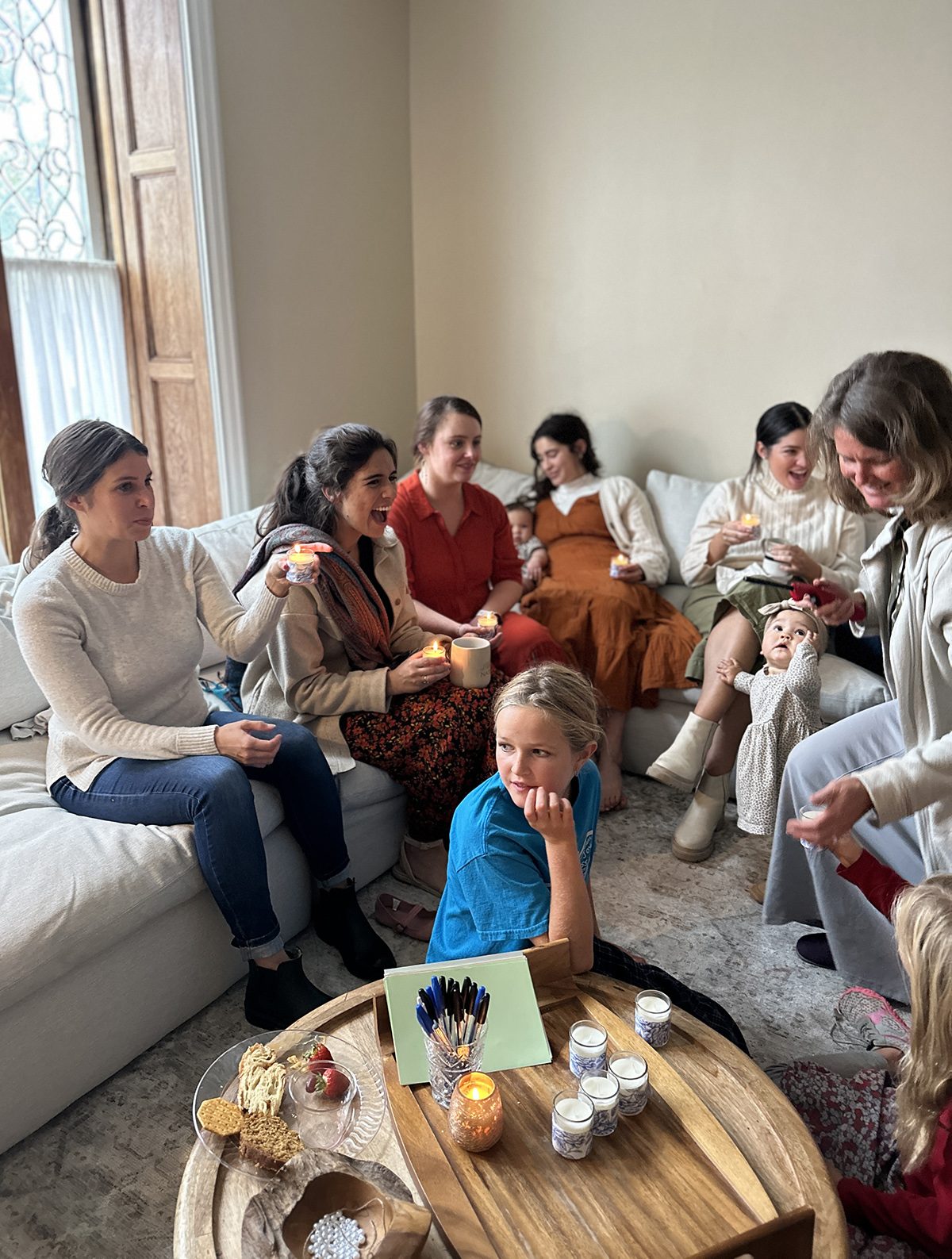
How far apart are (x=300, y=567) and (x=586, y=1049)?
Result: 121 cm

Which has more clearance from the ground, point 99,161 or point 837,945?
point 99,161

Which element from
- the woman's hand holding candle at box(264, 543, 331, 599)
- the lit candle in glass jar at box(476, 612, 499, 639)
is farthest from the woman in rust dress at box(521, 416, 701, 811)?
the woman's hand holding candle at box(264, 543, 331, 599)

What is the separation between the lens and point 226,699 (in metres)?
2.45

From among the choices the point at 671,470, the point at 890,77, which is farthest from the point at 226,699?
the point at 890,77

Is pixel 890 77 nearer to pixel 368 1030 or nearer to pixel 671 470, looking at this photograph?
pixel 671 470

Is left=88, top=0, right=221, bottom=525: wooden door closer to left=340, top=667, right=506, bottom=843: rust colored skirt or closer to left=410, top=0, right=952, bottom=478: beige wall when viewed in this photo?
left=410, top=0, right=952, bottom=478: beige wall

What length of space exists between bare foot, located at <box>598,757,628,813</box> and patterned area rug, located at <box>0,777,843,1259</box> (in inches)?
1.2

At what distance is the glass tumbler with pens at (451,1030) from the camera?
120 centimetres

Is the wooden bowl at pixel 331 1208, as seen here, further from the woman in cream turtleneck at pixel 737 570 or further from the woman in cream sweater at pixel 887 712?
the woman in cream turtleneck at pixel 737 570

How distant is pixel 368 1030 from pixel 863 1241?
27.0 inches

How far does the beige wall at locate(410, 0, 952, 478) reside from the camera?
3008 millimetres

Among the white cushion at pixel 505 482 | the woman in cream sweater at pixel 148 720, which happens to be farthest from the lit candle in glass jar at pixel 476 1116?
the white cushion at pixel 505 482

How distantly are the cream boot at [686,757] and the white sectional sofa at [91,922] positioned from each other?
0.80 m

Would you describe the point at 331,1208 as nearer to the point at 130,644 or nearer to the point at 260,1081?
the point at 260,1081
